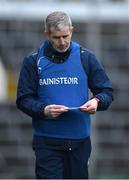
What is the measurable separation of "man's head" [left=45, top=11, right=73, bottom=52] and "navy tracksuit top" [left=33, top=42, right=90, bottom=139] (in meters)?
0.24

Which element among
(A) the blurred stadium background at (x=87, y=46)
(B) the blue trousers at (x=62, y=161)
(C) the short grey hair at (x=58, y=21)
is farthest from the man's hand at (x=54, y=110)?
(A) the blurred stadium background at (x=87, y=46)

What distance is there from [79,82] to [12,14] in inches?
505

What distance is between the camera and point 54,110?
24.1ft

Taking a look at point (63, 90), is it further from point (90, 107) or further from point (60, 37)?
point (60, 37)

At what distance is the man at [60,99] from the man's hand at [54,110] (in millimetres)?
118

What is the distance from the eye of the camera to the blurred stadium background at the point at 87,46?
66.5 ft

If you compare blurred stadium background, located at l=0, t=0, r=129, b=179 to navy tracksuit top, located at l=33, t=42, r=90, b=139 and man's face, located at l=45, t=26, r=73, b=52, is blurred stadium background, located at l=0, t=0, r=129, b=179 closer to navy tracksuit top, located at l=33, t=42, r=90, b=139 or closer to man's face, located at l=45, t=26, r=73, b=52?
navy tracksuit top, located at l=33, t=42, r=90, b=139

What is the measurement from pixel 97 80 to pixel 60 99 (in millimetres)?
325

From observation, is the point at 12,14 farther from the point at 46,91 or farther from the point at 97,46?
the point at 46,91

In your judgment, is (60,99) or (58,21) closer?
(58,21)

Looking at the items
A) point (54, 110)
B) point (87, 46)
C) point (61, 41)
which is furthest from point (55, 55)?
point (87, 46)

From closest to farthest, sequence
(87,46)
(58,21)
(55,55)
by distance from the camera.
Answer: (58,21) < (55,55) < (87,46)

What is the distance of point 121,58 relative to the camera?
827 inches

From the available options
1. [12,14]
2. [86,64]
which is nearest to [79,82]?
[86,64]
